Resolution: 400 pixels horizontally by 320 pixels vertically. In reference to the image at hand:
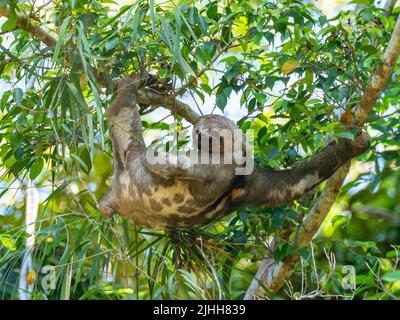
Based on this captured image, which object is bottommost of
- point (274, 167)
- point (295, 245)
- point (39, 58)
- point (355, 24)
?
point (295, 245)

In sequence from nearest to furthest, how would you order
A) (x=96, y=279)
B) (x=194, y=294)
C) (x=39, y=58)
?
(x=39, y=58) < (x=194, y=294) < (x=96, y=279)

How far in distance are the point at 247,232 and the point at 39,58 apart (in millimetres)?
2391

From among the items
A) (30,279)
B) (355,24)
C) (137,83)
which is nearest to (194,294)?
(30,279)

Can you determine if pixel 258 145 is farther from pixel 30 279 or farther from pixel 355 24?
pixel 30 279

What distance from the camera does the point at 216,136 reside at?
5582mm

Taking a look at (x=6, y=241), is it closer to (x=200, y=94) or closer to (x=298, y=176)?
(x=200, y=94)

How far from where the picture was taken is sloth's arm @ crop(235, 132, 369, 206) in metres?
5.87

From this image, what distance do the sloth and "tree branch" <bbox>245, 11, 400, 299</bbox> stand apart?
5.0 inches

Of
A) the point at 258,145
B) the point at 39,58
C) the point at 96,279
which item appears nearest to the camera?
the point at 39,58

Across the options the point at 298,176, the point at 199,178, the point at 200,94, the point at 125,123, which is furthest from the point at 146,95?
the point at 298,176

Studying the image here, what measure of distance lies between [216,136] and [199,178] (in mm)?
372

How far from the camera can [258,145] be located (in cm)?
622

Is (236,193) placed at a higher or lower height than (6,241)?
higher

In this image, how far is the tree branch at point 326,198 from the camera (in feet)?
17.0
